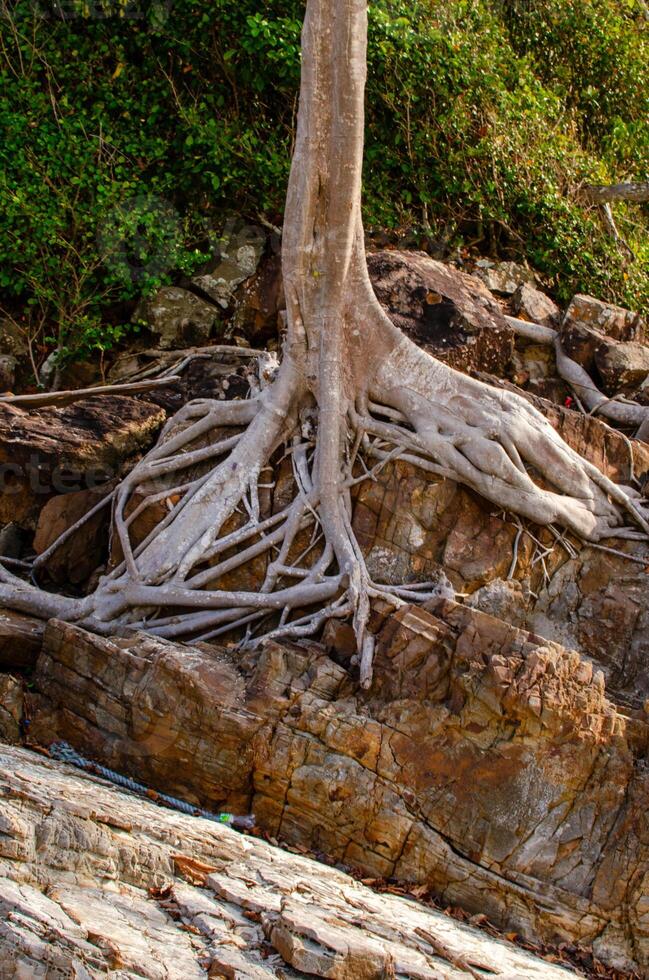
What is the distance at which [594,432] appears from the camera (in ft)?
31.5

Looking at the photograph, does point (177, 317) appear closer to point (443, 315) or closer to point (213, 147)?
point (213, 147)

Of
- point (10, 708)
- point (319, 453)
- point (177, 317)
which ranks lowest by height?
point (10, 708)

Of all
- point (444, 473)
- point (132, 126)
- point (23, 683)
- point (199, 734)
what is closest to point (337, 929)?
point (199, 734)

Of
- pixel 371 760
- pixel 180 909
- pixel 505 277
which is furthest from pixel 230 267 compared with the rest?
pixel 180 909

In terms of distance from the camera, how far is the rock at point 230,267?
1255 cm

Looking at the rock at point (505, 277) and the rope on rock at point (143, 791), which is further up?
the rock at point (505, 277)

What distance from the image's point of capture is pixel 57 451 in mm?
9828

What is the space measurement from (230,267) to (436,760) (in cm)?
729

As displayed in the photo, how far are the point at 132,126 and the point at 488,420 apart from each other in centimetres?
656

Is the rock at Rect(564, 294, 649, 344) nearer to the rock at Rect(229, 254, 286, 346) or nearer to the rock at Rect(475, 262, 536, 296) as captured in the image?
the rock at Rect(475, 262, 536, 296)

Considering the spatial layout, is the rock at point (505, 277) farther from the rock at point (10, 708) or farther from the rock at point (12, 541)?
the rock at point (10, 708)

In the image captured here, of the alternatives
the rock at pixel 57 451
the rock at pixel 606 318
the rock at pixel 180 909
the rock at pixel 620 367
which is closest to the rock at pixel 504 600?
the rock at pixel 180 909

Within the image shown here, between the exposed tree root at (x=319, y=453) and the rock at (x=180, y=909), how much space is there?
2251 mm

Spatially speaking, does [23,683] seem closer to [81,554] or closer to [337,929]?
[81,554]
